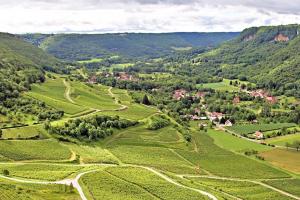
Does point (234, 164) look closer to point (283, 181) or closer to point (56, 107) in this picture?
point (283, 181)

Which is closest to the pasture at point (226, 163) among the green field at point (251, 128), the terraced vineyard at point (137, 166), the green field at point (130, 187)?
the terraced vineyard at point (137, 166)

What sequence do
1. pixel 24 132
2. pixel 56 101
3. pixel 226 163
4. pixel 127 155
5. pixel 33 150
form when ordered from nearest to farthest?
pixel 33 150 → pixel 127 155 → pixel 24 132 → pixel 226 163 → pixel 56 101

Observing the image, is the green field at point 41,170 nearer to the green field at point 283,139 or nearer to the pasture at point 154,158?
the pasture at point 154,158

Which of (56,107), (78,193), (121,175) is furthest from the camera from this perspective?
(56,107)

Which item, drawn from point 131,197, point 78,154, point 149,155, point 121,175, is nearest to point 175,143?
point 149,155

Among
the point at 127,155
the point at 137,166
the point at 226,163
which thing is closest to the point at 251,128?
the point at 226,163

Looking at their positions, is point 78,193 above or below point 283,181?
above

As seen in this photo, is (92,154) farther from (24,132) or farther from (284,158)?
(284,158)
